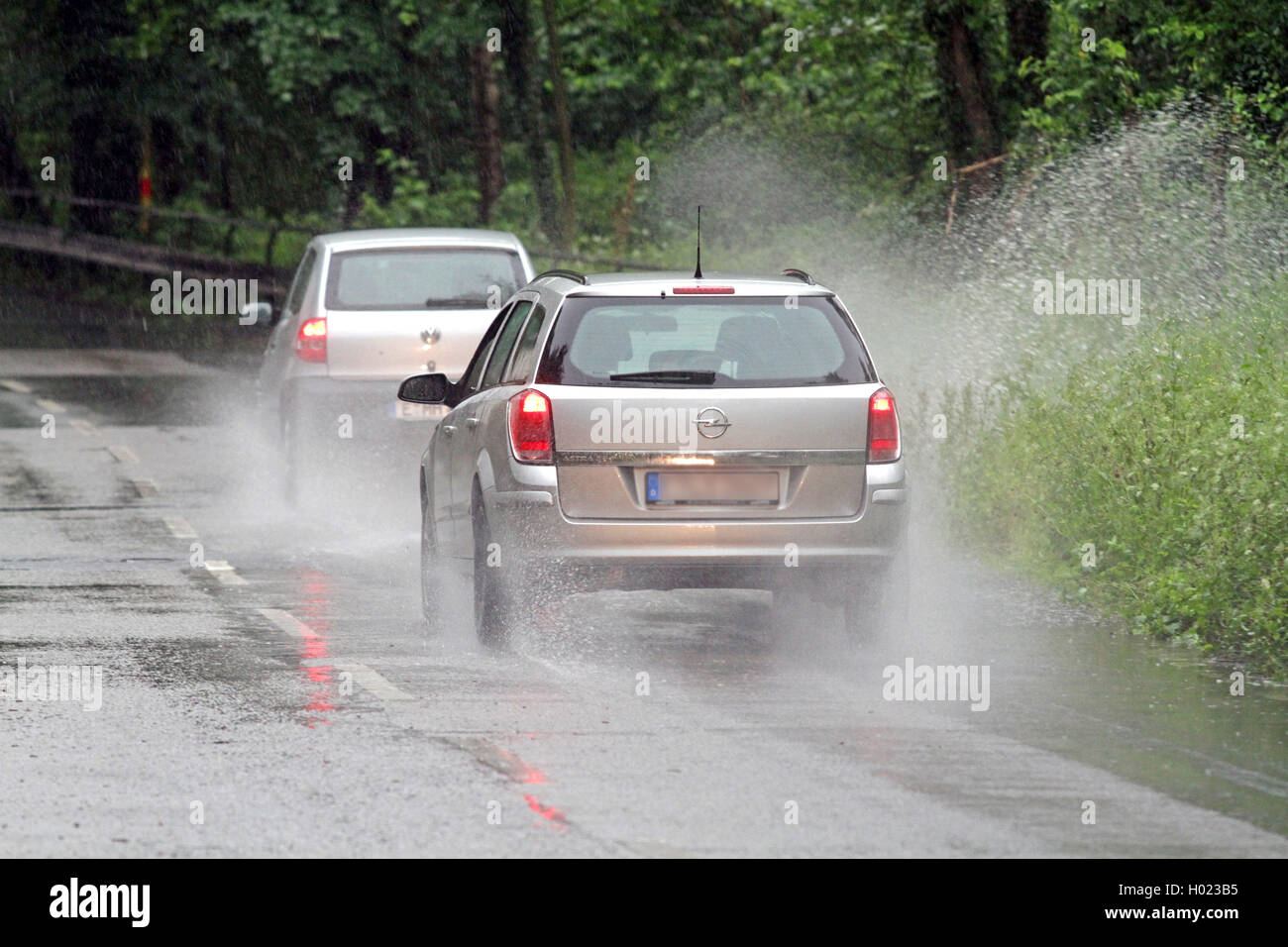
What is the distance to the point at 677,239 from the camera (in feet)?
117

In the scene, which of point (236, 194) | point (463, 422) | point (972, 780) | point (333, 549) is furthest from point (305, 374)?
point (236, 194)

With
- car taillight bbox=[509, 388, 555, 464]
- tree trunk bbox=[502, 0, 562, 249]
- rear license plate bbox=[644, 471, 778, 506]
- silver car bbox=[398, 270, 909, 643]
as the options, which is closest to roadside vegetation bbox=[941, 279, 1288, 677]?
silver car bbox=[398, 270, 909, 643]

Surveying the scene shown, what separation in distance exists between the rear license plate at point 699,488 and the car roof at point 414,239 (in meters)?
7.48

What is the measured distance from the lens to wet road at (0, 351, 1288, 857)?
23.6 ft

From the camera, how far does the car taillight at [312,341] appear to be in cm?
1719

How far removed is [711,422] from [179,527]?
6780 mm

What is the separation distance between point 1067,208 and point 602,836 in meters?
15.1

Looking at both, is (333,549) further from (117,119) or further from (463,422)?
(117,119)

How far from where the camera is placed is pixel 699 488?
1051cm

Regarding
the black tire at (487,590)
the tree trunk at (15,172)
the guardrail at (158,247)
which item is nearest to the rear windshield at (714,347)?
the black tire at (487,590)

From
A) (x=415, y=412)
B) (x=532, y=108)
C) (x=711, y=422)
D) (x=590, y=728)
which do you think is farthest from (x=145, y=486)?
(x=532, y=108)

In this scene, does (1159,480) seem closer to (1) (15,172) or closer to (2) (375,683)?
(2) (375,683)

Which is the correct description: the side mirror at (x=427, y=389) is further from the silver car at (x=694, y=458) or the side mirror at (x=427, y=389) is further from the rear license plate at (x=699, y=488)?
the rear license plate at (x=699, y=488)

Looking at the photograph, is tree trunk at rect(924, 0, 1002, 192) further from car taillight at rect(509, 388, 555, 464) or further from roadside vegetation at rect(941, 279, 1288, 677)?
car taillight at rect(509, 388, 555, 464)
